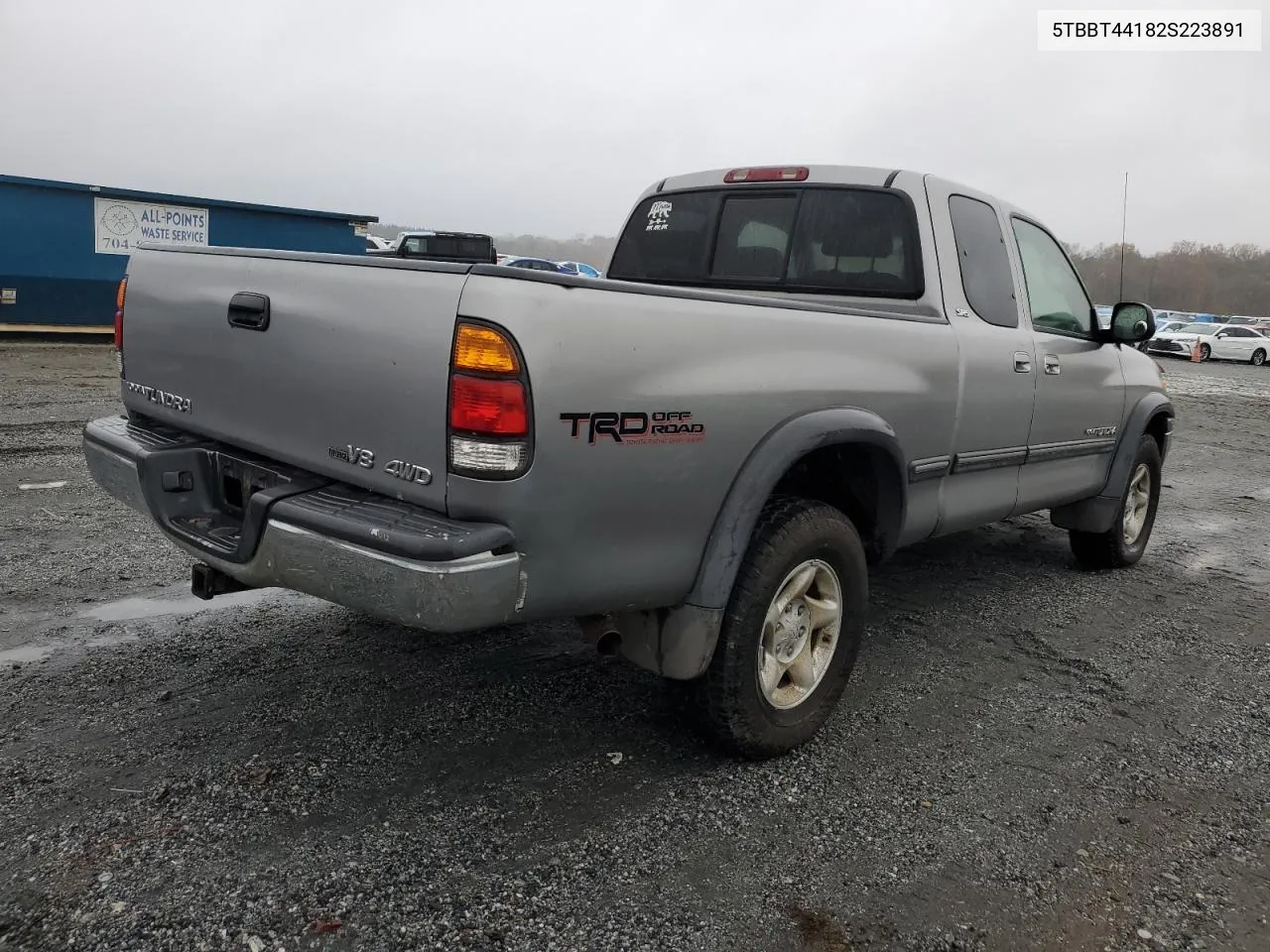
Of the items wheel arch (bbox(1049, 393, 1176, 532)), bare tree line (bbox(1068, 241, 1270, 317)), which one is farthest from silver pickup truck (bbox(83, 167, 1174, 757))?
bare tree line (bbox(1068, 241, 1270, 317))

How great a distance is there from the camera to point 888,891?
8.22ft

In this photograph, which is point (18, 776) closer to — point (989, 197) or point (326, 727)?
point (326, 727)

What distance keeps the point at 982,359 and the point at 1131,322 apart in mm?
1544

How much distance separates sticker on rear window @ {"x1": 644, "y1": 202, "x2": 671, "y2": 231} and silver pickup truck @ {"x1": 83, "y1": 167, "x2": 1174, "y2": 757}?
0.55 metres

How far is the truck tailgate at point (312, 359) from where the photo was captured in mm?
2365

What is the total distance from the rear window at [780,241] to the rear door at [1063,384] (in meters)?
0.89

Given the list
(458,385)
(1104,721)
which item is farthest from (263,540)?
(1104,721)

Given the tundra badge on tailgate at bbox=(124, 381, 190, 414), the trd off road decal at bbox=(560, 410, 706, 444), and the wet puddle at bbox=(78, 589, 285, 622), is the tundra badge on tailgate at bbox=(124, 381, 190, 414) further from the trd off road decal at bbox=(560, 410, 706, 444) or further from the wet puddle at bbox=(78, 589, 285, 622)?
the trd off road decal at bbox=(560, 410, 706, 444)

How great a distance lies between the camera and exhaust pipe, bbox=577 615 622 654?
281cm

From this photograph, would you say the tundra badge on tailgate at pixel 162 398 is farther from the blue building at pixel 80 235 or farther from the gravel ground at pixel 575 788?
the blue building at pixel 80 235

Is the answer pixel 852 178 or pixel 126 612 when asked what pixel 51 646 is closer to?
pixel 126 612

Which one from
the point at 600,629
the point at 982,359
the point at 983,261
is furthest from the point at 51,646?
the point at 983,261

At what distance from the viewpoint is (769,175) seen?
14.1 feet

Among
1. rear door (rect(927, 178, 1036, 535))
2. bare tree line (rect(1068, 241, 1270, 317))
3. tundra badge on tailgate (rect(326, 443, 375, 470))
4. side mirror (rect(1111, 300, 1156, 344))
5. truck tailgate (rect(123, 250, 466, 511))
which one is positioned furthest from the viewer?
bare tree line (rect(1068, 241, 1270, 317))
